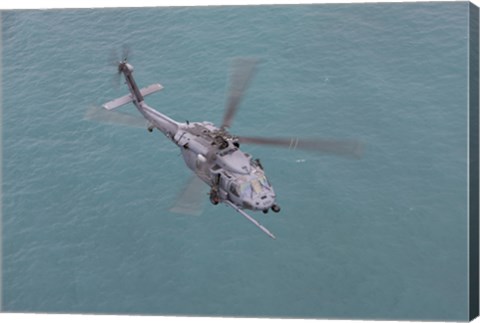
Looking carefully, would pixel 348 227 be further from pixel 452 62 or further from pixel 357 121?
pixel 452 62

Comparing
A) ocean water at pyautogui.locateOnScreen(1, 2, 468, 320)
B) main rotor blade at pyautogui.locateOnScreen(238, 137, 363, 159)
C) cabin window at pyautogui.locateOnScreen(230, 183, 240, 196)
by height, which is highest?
main rotor blade at pyautogui.locateOnScreen(238, 137, 363, 159)

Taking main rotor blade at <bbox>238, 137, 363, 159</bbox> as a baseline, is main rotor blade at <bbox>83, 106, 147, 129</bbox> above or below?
below

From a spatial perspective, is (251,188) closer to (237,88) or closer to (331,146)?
(331,146)

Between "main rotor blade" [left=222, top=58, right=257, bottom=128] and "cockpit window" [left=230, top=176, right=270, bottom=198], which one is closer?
"cockpit window" [left=230, top=176, right=270, bottom=198]

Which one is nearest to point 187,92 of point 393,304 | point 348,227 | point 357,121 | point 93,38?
point 93,38

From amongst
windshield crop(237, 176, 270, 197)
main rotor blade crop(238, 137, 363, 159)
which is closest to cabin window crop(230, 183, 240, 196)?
windshield crop(237, 176, 270, 197)

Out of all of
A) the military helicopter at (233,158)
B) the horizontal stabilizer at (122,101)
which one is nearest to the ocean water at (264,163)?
the horizontal stabilizer at (122,101)

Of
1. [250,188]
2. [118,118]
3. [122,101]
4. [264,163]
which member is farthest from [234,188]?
[264,163]

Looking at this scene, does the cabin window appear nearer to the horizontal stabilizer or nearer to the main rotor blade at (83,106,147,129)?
the main rotor blade at (83,106,147,129)
